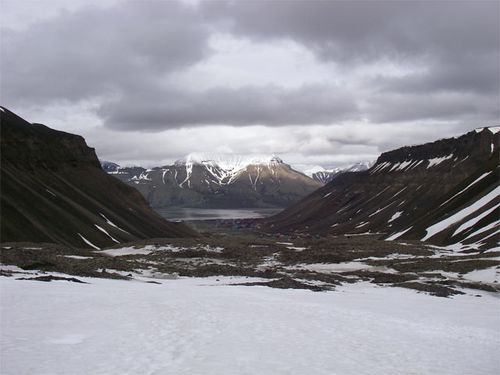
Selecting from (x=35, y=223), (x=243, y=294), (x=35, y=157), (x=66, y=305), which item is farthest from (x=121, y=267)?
(x=35, y=157)

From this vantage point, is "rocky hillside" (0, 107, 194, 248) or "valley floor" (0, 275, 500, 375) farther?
"rocky hillside" (0, 107, 194, 248)

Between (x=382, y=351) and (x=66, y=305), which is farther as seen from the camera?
(x=66, y=305)

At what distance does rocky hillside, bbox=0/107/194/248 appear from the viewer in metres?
78.8

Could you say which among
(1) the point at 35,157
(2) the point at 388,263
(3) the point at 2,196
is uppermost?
(1) the point at 35,157

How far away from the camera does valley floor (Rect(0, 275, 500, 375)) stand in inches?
504

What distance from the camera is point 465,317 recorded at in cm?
2480

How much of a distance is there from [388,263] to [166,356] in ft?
157

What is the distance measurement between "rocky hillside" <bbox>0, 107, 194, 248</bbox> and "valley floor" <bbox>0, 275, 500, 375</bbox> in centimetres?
5545

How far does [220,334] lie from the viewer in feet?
52.9

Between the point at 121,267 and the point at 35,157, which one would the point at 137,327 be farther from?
the point at 35,157

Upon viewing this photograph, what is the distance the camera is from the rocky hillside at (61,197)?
7881 centimetres

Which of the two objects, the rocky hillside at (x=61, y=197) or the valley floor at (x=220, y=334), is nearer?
the valley floor at (x=220, y=334)

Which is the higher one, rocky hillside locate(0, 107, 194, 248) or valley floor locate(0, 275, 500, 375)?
rocky hillside locate(0, 107, 194, 248)

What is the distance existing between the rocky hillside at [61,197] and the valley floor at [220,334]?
55.4 meters
